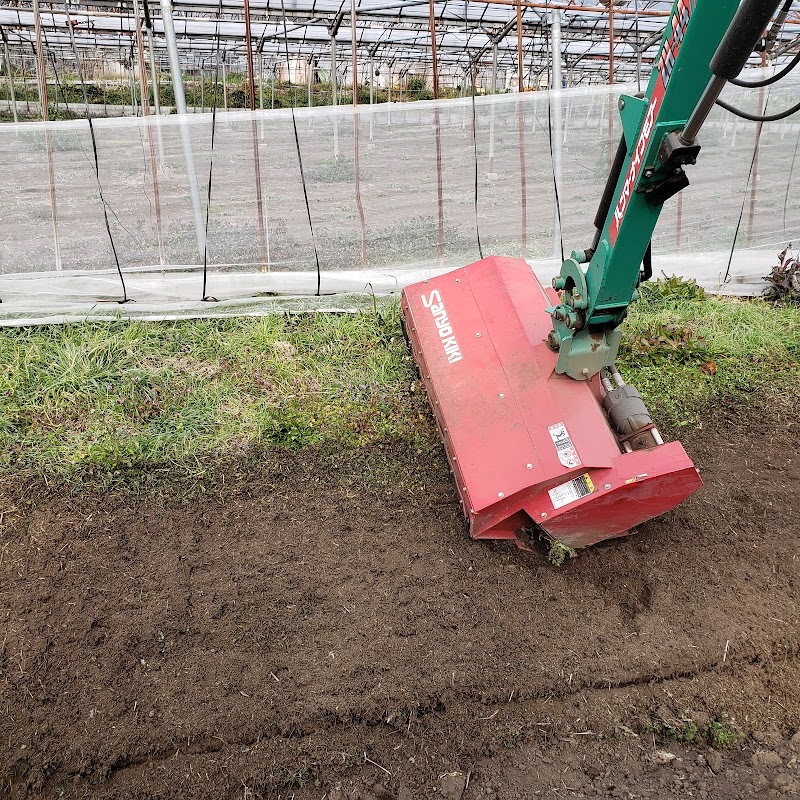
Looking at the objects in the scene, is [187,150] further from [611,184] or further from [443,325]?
[611,184]

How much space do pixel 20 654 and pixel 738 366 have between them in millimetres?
4539

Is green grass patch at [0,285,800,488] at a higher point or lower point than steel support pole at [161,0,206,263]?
lower

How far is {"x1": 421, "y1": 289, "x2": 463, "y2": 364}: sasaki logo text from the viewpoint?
3.62 metres

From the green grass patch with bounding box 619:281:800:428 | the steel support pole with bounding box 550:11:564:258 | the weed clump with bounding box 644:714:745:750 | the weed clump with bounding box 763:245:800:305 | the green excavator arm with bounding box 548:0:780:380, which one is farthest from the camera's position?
the weed clump with bounding box 763:245:800:305

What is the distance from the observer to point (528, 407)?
3.18 meters

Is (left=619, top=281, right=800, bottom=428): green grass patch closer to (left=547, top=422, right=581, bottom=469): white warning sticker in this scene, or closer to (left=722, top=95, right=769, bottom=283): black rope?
(left=722, top=95, right=769, bottom=283): black rope

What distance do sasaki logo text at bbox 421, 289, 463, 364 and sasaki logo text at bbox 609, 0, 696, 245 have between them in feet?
3.44

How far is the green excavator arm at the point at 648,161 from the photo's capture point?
227 cm

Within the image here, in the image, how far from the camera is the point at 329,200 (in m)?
5.26

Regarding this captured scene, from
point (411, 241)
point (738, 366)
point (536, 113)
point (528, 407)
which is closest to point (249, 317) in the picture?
point (411, 241)

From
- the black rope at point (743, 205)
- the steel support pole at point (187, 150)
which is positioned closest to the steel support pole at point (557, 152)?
the black rope at point (743, 205)

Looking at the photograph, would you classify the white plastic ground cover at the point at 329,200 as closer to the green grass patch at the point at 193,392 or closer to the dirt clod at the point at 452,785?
the green grass patch at the point at 193,392

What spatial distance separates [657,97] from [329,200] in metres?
3.09

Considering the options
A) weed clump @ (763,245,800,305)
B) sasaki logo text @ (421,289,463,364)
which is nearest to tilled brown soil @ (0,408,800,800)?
sasaki logo text @ (421,289,463,364)
